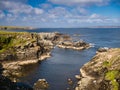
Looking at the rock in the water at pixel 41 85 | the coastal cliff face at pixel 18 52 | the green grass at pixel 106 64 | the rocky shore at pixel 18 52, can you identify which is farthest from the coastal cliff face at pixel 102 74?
the coastal cliff face at pixel 18 52

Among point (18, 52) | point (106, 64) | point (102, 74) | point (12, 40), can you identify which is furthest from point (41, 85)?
point (12, 40)

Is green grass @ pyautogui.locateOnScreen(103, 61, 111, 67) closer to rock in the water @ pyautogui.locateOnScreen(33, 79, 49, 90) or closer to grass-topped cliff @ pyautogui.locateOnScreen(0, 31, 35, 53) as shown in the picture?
rock in the water @ pyautogui.locateOnScreen(33, 79, 49, 90)

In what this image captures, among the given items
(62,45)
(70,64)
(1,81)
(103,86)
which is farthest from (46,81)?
(62,45)

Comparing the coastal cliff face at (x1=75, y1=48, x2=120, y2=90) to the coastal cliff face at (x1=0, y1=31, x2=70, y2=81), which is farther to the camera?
the coastal cliff face at (x1=0, y1=31, x2=70, y2=81)

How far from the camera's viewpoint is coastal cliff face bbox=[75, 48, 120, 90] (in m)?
68.7

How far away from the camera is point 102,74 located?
259 feet

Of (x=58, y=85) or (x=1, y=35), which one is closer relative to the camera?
(x=58, y=85)

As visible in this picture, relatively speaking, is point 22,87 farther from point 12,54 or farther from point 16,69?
point 12,54

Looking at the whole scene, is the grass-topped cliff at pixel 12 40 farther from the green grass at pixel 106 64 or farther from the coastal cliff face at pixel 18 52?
the green grass at pixel 106 64

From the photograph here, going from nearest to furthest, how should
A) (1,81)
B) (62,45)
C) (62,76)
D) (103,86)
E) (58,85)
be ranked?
(1,81)
(103,86)
(58,85)
(62,76)
(62,45)

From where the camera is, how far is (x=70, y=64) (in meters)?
112

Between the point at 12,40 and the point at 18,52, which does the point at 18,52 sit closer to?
the point at 18,52

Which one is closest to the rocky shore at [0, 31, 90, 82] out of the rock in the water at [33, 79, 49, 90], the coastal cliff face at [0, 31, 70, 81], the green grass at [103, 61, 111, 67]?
the coastal cliff face at [0, 31, 70, 81]

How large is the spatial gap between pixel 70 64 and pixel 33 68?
19.1 metres
